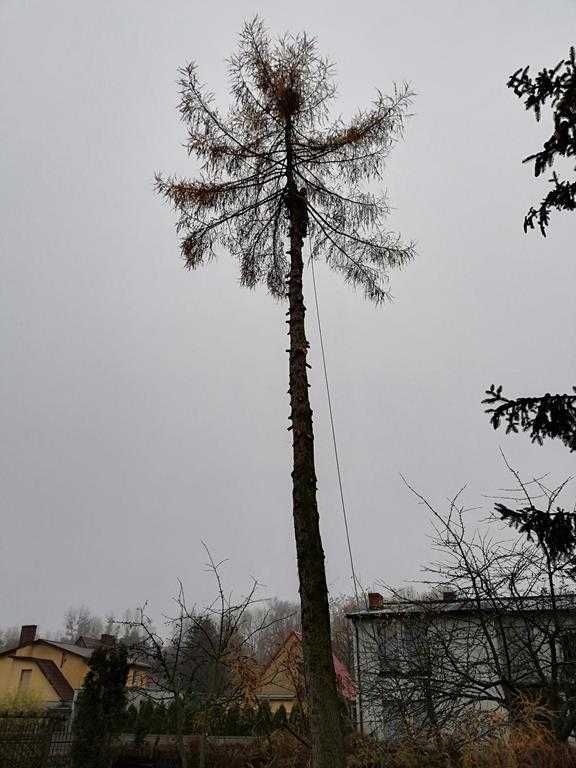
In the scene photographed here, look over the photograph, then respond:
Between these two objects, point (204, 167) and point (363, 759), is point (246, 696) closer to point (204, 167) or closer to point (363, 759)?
point (363, 759)

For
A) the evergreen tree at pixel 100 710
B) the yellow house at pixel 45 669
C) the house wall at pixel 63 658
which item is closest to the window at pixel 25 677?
the yellow house at pixel 45 669

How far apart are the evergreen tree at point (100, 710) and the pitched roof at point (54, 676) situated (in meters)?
18.8

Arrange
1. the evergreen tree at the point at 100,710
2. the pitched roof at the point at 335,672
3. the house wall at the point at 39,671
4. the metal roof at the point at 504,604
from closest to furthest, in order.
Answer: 1. the metal roof at the point at 504,604
2. the pitched roof at the point at 335,672
3. the evergreen tree at the point at 100,710
4. the house wall at the point at 39,671

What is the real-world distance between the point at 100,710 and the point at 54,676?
68.7 ft

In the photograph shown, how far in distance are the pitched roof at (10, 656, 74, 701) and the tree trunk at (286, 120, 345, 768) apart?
104 feet

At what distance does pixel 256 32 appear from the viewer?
349 inches

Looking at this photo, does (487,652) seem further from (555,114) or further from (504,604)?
(555,114)

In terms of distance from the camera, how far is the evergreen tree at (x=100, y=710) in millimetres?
14320

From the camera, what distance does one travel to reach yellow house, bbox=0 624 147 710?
31.1 meters

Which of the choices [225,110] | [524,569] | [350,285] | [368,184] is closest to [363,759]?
[524,569]

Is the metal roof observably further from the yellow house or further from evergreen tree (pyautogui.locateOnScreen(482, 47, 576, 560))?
the yellow house

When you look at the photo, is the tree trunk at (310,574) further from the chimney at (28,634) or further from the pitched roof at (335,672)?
the chimney at (28,634)

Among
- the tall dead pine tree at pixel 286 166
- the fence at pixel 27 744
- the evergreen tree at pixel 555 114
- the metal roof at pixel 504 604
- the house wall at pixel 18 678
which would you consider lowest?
the fence at pixel 27 744

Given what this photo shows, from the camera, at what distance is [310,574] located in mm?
5984
